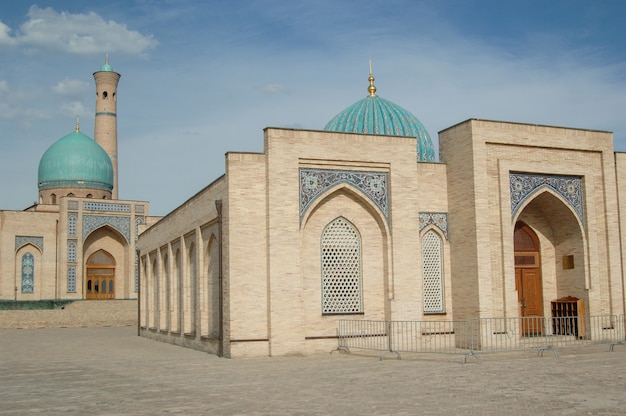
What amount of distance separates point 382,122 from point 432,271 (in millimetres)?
6843

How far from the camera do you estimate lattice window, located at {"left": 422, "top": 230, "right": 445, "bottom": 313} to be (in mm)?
16406

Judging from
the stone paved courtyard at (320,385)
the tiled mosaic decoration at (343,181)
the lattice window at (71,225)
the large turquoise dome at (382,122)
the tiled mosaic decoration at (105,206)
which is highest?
the large turquoise dome at (382,122)

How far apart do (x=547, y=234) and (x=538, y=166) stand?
1973 millimetres

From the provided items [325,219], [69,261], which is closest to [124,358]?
[325,219]

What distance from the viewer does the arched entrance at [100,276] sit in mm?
35469

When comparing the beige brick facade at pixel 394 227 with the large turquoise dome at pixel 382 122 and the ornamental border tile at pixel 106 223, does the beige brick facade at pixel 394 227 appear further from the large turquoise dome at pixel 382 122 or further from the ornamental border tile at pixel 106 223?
the ornamental border tile at pixel 106 223

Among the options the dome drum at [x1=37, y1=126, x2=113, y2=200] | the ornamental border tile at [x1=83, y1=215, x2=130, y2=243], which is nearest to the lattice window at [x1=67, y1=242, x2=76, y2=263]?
the ornamental border tile at [x1=83, y1=215, x2=130, y2=243]

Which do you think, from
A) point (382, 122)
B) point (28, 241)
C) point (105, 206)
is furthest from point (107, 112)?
point (382, 122)

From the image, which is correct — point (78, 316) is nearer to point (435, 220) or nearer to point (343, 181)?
point (343, 181)

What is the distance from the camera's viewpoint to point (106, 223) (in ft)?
116

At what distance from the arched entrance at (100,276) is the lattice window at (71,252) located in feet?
4.06

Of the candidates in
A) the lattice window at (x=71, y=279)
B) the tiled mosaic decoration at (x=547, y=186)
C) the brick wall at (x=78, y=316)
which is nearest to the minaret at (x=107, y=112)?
the lattice window at (x=71, y=279)

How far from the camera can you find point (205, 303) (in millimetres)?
16641

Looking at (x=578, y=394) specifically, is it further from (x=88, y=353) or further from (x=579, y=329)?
(x=88, y=353)
